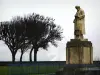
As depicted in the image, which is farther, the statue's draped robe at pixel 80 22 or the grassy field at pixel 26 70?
the grassy field at pixel 26 70

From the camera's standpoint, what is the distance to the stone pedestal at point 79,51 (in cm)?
1546

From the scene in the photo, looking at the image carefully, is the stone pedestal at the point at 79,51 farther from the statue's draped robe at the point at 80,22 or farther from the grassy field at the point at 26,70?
the grassy field at the point at 26,70

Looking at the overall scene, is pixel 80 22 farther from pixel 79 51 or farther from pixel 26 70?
pixel 26 70

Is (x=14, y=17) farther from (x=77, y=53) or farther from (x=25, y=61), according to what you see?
(x=77, y=53)

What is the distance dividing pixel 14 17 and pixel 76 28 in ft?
31.9

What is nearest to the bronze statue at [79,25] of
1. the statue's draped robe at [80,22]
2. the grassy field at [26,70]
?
the statue's draped robe at [80,22]

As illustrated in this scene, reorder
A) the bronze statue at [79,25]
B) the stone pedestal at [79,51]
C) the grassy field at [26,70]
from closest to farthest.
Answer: the stone pedestal at [79,51], the bronze statue at [79,25], the grassy field at [26,70]

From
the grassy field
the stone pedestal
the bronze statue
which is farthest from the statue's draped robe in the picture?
the grassy field

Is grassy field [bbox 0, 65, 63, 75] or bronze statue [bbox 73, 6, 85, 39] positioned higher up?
bronze statue [bbox 73, 6, 85, 39]

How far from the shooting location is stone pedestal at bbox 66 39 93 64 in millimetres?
15461

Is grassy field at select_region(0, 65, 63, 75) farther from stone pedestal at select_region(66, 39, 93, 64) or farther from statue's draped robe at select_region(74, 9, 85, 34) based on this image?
statue's draped robe at select_region(74, 9, 85, 34)

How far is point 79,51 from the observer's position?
15445 millimetres

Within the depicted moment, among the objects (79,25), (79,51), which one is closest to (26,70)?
(79,51)

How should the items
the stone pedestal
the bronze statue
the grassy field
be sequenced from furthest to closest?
the grassy field → the bronze statue → the stone pedestal
